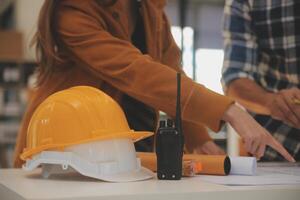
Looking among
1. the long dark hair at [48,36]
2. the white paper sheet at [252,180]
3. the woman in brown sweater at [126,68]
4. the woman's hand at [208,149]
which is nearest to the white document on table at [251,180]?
the white paper sheet at [252,180]

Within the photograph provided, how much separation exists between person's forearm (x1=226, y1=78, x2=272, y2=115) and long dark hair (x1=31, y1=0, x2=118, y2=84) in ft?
1.75

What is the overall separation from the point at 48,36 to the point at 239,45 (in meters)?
0.70

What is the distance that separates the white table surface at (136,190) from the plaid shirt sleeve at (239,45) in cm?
79

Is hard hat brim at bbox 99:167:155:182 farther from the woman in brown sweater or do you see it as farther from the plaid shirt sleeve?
the plaid shirt sleeve

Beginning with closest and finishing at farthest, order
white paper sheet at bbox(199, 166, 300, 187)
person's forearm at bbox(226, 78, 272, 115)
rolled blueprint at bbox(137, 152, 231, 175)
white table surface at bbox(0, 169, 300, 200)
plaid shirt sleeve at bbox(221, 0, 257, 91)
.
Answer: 1. white table surface at bbox(0, 169, 300, 200)
2. white paper sheet at bbox(199, 166, 300, 187)
3. rolled blueprint at bbox(137, 152, 231, 175)
4. person's forearm at bbox(226, 78, 272, 115)
5. plaid shirt sleeve at bbox(221, 0, 257, 91)

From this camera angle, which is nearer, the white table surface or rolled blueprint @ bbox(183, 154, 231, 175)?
the white table surface

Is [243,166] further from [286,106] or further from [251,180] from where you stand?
[286,106]

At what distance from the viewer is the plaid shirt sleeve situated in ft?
5.18

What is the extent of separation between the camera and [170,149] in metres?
0.86

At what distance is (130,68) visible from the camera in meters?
1.08

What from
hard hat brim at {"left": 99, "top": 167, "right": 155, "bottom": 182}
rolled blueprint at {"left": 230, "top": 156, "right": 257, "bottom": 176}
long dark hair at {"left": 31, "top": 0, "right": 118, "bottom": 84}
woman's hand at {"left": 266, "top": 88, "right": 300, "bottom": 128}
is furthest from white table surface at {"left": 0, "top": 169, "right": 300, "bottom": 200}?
woman's hand at {"left": 266, "top": 88, "right": 300, "bottom": 128}

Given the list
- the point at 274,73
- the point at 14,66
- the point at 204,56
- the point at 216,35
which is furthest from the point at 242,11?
the point at 14,66

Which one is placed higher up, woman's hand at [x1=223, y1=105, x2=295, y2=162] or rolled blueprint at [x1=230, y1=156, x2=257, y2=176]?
woman's hand at [x1=223, y1=105, x2=295, y2=162]

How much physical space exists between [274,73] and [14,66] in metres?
5.23
